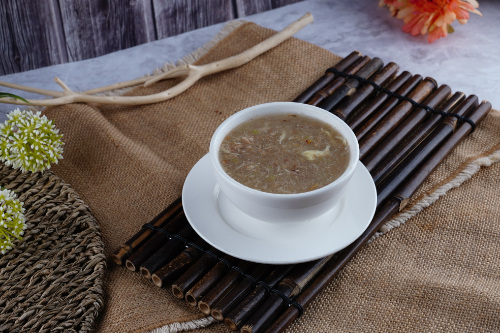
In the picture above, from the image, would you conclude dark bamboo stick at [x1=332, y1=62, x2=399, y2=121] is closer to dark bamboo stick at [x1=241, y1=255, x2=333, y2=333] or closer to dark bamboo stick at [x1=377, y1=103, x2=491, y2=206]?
dark bamboo stick at [x1=377, y1=103, x2=491, y2=206]

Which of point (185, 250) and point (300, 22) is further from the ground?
point (300, 22)

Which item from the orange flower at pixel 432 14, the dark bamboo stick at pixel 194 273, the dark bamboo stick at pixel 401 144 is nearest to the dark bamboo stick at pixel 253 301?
the dark bamboo stick at pixel 194 273

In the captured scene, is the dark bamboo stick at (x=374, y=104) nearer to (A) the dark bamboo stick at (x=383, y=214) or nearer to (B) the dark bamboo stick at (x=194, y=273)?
(A) the dark bamboo stick at (x=383, y=214)

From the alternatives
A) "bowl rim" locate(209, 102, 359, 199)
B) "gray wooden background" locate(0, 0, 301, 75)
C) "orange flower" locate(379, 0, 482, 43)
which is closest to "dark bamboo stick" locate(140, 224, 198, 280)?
"bowl rim" locate(209, 102, 359, 199)

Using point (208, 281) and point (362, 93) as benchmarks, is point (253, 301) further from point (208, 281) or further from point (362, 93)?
point (362, 93)

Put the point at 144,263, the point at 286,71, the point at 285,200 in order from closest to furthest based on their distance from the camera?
the point at 285,200 < the point at 144,263 < the point at 286,71

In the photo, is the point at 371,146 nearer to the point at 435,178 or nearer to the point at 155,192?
the point at 435,178

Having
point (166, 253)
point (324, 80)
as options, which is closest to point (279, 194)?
point (166, 253)

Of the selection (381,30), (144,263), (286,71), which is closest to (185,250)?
(144,263)
